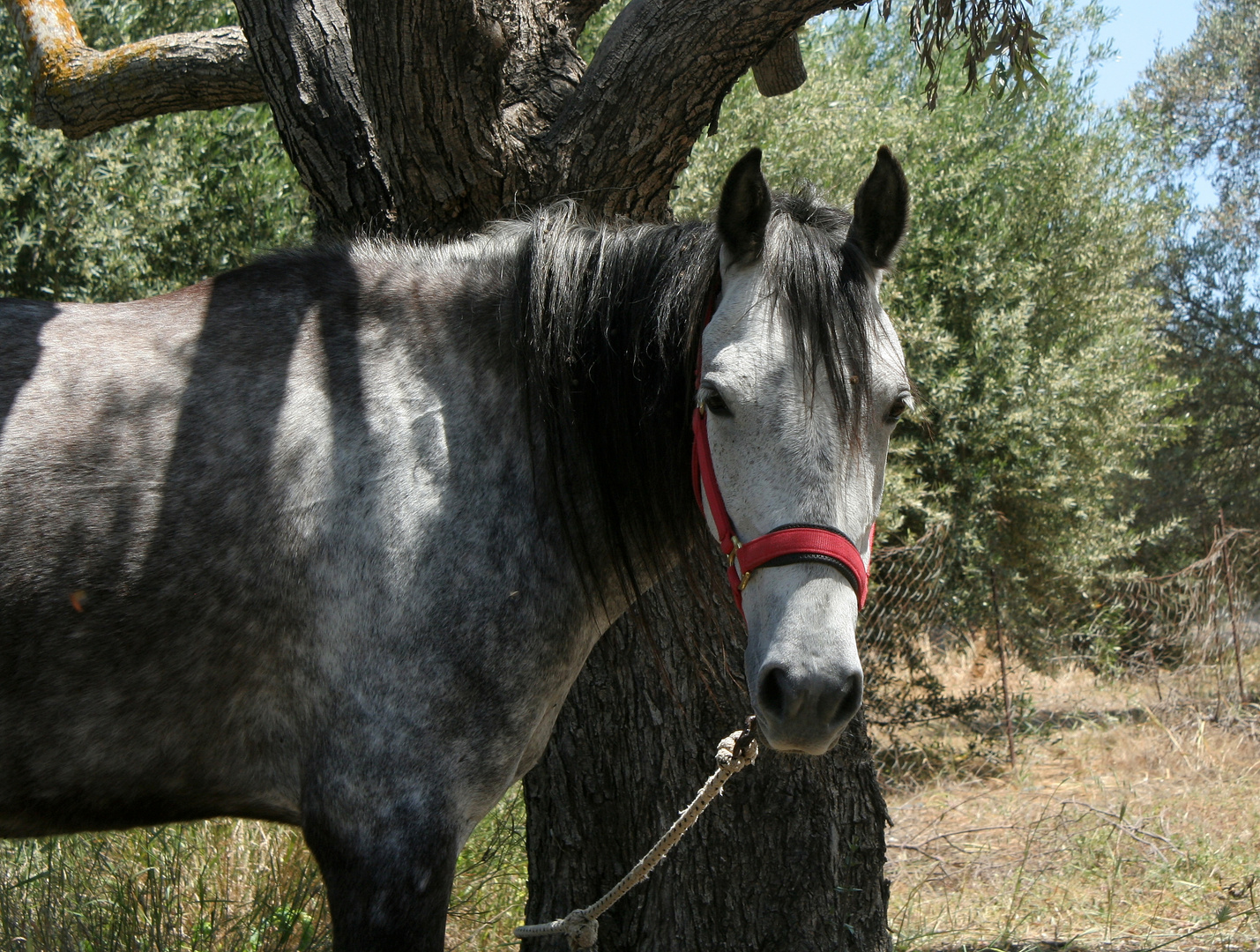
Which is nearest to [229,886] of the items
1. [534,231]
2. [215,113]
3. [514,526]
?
[514,526]

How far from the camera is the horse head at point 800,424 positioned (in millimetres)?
1663

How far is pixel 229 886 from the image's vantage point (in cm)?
352

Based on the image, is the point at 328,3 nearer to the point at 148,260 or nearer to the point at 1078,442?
the point at 148,260

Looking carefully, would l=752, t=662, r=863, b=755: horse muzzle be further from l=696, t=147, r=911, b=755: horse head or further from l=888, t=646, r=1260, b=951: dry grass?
l=888, t=646, r=1260, b=951: dry grass

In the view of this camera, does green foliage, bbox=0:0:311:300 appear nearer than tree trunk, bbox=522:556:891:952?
No

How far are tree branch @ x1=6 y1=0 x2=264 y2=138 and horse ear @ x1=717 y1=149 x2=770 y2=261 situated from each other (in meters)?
2.50

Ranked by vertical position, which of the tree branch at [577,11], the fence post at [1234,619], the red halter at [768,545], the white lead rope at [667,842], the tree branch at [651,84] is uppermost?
the tree branch at [577,11]

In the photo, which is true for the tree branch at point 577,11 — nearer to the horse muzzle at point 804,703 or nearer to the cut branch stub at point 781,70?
the cut branch stub at point 781,70

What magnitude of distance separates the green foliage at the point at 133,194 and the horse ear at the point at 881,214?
6.09 metres

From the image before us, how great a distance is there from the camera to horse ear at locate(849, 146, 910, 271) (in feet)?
6.57

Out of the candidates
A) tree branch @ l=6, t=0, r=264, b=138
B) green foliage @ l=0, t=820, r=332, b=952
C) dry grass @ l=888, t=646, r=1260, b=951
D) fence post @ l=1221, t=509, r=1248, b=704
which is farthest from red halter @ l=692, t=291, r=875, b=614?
fence post @ l=1221, t=509, r=1248, b=704

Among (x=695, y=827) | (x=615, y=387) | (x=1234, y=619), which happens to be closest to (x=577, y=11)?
(x=615, y=387)

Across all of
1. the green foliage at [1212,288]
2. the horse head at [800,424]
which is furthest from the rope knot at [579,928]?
the green foliage at [1212,288]

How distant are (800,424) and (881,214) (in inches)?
23.2
